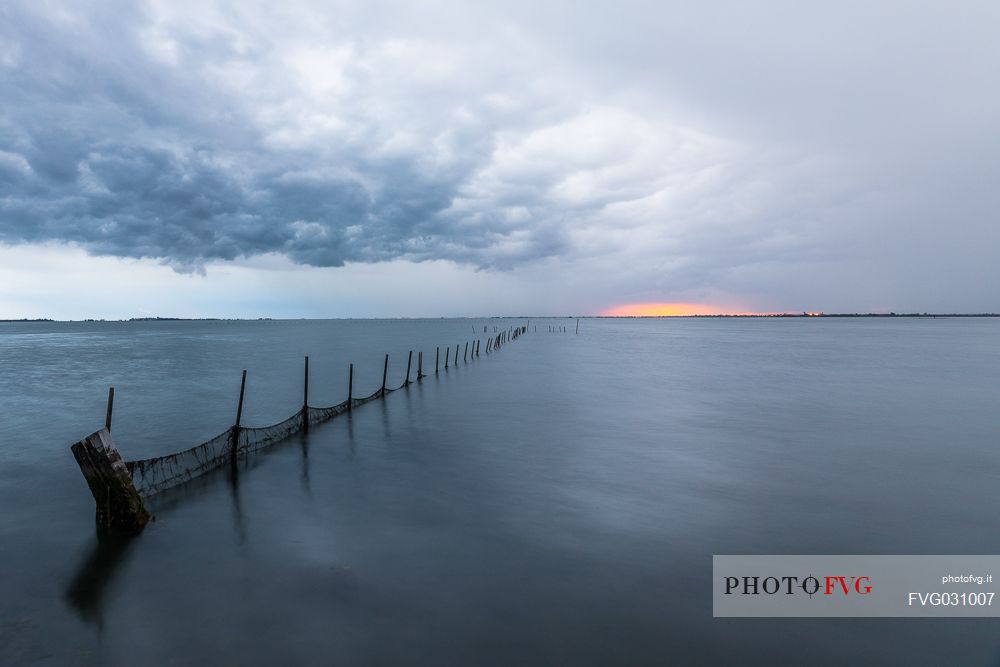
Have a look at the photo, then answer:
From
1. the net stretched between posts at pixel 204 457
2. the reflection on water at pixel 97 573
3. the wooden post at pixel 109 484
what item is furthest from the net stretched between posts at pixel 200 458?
the reflection on water at pixel 97 573

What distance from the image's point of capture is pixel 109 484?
10.1 m

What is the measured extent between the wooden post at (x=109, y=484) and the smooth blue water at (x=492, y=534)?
1.56 feet

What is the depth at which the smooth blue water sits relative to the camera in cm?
696

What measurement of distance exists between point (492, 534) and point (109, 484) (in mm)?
7575

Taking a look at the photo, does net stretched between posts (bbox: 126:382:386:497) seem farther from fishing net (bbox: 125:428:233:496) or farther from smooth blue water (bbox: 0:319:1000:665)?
smooth blue water (bbox: 0:319:1000:665)

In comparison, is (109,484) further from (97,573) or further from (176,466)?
(176,466)

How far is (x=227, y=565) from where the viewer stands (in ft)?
29.7

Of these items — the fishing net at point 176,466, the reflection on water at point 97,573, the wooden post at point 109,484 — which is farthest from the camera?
the fishing net at point 176,466

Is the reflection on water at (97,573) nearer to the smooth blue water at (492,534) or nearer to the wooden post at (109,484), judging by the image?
the smooth blue water at (492,534)

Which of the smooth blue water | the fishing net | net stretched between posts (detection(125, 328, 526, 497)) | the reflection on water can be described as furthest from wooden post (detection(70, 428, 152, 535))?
the fishing net

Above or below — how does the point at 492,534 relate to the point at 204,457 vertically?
below

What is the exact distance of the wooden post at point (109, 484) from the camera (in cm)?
980

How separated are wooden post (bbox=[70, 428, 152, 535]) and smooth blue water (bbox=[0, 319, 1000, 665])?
47cm

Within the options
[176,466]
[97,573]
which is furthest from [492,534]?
[176,466]
